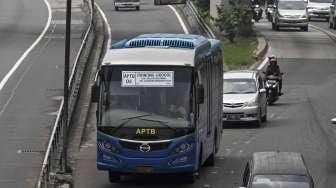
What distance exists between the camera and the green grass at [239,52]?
50.3m

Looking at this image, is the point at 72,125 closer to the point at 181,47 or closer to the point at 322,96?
the point at 181,47

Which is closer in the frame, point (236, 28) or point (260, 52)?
point (260, 52)

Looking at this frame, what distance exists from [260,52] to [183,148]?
33777mm

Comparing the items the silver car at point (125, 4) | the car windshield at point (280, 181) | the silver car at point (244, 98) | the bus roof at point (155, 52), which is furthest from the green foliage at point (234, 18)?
the car windshield at point (280, 181)

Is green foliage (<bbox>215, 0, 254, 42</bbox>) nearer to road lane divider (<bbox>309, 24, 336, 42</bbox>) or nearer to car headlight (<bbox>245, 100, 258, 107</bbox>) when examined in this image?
road lane divider (<bbox>309, 24, 336, 42</bbox>)

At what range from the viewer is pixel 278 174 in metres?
16.0

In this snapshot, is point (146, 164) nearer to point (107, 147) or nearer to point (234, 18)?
point (107, 147)

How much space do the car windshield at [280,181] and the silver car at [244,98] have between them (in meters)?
16.9

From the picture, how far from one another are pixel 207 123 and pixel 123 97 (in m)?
3.11

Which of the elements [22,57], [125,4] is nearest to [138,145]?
[22,57]

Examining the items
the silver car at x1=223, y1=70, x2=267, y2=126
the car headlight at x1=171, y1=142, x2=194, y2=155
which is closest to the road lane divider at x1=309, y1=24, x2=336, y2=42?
the silver car at x1=223, y1=70, x2=267, y2=126

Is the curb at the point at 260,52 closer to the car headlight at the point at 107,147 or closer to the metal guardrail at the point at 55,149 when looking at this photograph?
the metal guardrail at the point at 55,149

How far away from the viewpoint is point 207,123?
2352 centimetres

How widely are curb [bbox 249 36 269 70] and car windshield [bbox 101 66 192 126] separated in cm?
2877
